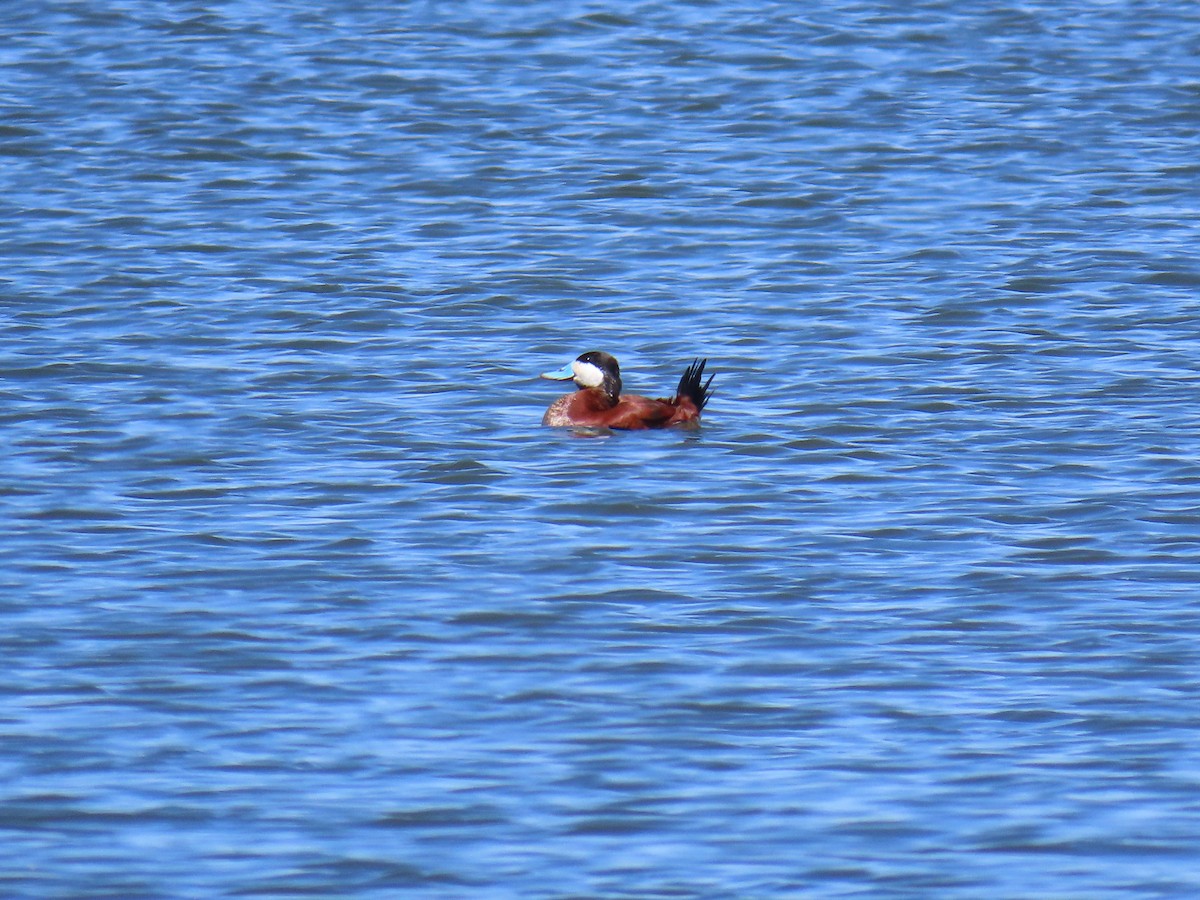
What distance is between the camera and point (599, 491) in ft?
33.8

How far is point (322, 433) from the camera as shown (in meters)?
11.3

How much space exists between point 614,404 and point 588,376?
0.79 feet

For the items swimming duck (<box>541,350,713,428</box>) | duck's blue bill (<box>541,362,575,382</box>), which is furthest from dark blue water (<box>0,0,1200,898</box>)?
duck's blue bill (<box>541,362,575,382</box>)

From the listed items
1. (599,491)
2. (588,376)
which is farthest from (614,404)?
(599,491)

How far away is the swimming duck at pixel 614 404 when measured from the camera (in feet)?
37.3

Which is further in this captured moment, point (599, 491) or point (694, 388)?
point (694, 388)

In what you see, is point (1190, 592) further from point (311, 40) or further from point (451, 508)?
point (311, 40)

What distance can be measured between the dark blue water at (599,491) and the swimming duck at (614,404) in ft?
0.46

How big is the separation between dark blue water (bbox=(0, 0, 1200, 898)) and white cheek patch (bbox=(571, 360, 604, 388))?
0.36 m

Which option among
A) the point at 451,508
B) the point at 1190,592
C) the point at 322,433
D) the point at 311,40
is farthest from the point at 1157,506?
the point at 311,40

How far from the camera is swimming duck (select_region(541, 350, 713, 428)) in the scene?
11.4 meters

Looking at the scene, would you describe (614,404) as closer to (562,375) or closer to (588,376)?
(588,376)

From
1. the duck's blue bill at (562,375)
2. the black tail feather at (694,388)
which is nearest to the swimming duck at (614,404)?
the black tail feather at (694,388)

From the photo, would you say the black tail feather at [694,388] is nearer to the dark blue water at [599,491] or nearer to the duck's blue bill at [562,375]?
the dark blue water at [599,491]
